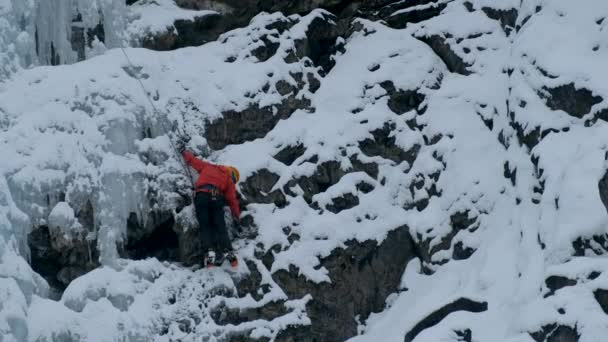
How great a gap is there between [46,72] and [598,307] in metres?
7.23

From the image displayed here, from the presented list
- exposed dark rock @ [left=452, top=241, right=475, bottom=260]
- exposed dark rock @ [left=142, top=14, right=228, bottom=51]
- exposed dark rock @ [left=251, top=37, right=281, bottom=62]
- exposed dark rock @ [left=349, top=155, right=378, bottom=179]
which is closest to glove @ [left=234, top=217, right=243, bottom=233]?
exposed dark rock @ [left=349, top=155, right=378, bottom=179]

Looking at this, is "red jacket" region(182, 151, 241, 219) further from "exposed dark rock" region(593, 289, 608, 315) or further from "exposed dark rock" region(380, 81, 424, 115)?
"exposed dark rock" region(593, 289, 608, 315)

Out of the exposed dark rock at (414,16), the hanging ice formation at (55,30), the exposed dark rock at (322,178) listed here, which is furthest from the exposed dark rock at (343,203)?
the hanging ice formation at (55,30)

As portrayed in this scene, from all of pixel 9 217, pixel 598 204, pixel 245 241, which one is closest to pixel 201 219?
pixel 245 241

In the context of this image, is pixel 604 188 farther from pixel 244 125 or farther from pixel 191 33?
pixel 191 33

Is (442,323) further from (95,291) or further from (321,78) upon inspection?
(321,78)

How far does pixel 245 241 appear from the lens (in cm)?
1114

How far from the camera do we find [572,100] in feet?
35.5

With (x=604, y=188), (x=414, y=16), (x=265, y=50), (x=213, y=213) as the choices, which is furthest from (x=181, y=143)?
(x=604, y=188)

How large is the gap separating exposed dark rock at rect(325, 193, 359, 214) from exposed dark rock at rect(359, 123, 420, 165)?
0.81m

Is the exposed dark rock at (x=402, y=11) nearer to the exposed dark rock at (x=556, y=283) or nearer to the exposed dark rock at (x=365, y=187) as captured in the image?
the exposed dark rock at (x=365, y=187)

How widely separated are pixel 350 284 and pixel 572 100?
134 inches

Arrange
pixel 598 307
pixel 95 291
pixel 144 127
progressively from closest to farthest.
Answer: pixel 598 307 < pixel 95 291 < pixel 144 127

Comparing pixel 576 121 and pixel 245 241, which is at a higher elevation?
pixel 576 121
